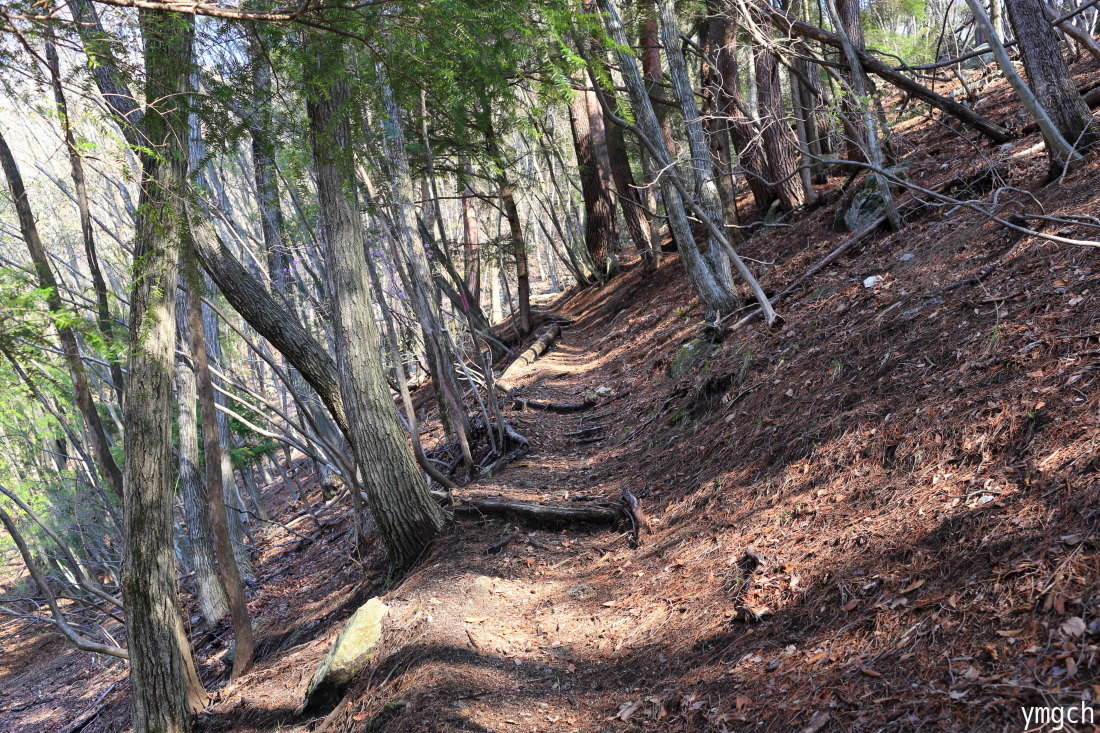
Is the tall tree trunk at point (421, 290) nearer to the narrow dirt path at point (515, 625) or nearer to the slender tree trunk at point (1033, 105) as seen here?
the narrow dirt path at point (515, 625)

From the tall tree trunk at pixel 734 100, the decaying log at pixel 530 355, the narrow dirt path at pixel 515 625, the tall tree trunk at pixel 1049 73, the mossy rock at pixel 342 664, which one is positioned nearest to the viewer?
the narrow dirt path at pixel 515 625

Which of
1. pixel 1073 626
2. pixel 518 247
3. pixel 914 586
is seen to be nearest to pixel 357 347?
pixel 914 586

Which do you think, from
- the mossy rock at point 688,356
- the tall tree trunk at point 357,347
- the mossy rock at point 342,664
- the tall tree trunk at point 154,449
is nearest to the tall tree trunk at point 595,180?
the mossy rock at point 688,356

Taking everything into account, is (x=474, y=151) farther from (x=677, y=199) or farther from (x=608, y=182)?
(x=608, y=182)

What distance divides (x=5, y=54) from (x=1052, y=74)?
769 cm

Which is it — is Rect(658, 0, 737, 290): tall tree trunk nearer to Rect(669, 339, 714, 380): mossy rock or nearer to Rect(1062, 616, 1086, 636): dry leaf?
Rect(669, 339, 714, 380): mossy rock

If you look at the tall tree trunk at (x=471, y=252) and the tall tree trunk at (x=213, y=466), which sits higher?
the tall tree trunk at (x=471, y=252)

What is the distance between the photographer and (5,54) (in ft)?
10.6

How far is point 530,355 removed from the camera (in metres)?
13.8

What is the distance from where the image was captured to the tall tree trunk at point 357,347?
235 inches

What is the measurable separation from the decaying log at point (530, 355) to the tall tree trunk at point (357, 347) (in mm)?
5488

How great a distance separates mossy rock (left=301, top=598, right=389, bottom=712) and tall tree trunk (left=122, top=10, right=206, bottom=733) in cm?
114

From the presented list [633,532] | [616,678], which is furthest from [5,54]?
[633,532]

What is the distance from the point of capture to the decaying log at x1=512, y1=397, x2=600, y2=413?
9.99 meters
